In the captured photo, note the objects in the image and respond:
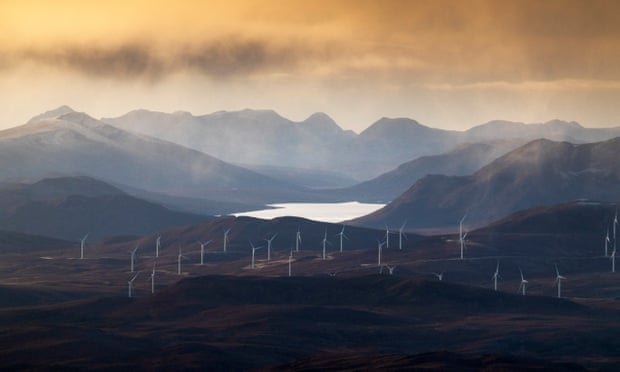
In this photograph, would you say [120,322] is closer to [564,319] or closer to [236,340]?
[236,340]

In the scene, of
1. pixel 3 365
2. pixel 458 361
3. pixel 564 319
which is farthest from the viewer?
pixel 564 319

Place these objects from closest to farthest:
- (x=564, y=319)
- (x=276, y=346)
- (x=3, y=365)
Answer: (x=3, y=365) → (x=276, y=346) → (x=564, y=319)

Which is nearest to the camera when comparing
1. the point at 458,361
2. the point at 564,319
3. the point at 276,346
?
the point at 458,361

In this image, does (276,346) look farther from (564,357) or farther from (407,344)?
(564,357)

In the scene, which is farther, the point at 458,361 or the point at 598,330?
the point at 598,330

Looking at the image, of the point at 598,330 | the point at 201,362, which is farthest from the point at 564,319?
the point at 201,362

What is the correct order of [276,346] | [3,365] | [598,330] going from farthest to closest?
1. [598,330]
2. [276,346]
3. [3,365]

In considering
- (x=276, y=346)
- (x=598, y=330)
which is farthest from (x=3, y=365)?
(x=598, y=330)

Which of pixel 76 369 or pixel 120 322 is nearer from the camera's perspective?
pixel 76 369
